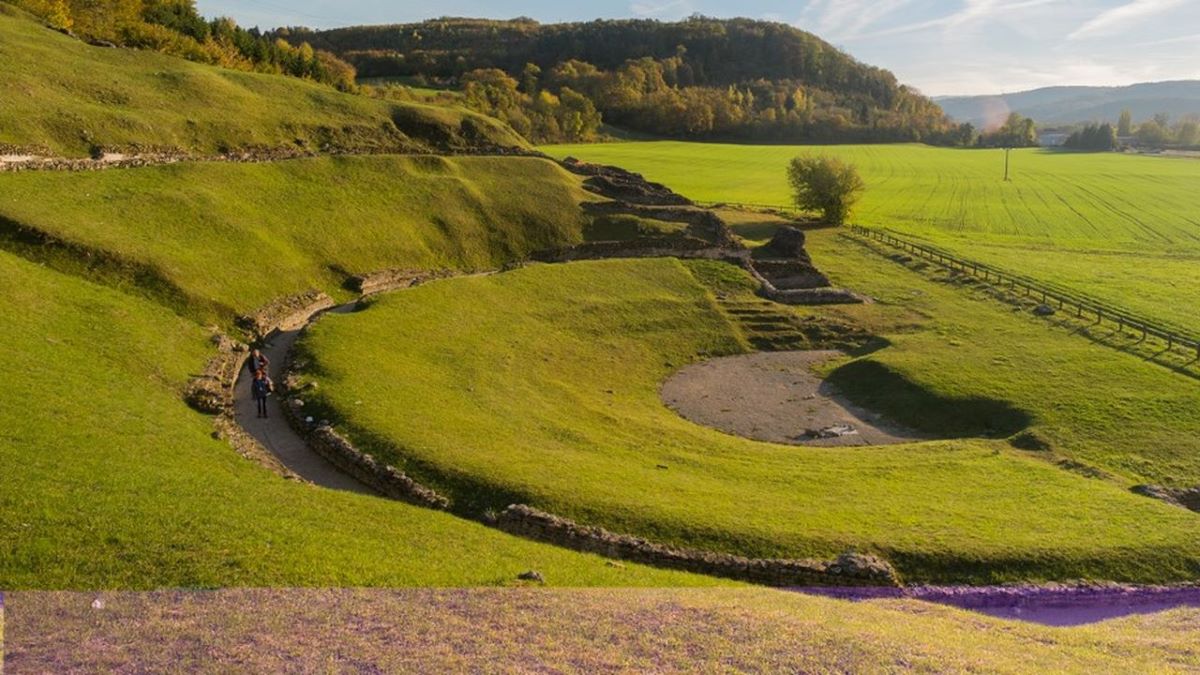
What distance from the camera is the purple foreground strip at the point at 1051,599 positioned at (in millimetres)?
19266

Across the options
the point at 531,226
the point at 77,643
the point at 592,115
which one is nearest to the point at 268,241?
the point at 531,226

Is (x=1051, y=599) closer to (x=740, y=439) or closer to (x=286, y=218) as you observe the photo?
(x=740, y=439)

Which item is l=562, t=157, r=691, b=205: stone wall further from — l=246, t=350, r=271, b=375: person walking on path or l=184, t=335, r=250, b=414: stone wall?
l=246, t=350, r=271, b=375: person walking on path

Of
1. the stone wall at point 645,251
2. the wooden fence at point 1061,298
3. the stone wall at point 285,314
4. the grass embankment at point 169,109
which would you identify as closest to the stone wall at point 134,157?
the grass embankment at point 169,109

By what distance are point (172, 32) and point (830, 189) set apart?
207ft

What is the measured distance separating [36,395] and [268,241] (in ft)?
70.9

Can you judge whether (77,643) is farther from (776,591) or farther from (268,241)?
(268,241)

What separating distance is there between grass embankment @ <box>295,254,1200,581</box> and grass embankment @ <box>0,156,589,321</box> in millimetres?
6037

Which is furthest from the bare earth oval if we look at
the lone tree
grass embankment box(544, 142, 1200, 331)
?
the lone tree

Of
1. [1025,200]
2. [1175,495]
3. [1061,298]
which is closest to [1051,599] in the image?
[1175,495]

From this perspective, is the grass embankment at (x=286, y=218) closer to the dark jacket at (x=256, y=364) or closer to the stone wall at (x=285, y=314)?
the stone wall at (x=285, y=314)

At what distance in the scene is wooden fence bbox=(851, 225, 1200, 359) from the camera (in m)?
42.2

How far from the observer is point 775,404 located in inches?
1385

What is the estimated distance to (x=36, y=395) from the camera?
2064 centimetres
